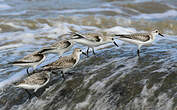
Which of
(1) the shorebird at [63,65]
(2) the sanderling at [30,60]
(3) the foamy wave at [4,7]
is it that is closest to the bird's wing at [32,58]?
(2) the sanderling at [30,60]

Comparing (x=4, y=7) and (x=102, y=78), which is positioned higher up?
(x=102, y=78)

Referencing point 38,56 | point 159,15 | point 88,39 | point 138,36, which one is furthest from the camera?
point 159,15

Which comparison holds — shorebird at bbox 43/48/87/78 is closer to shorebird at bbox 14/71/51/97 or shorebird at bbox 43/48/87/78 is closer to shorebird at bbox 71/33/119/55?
shorebird at bbox 14/71/51/97

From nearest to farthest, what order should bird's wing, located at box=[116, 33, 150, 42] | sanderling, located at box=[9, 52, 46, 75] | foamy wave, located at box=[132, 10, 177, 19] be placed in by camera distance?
sanderling, located at box=[9, 52, 46, 75] → bird's wing, located at box=[116, 33, 150, 42] → foamy wave, located at box=[132, 10, 177, 19]

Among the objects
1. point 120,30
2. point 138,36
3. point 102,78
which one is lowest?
point 120,30

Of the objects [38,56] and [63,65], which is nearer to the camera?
[63,65]

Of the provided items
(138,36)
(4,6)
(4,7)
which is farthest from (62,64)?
(4,6)

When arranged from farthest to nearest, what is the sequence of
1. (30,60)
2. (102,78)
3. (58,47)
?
(58,47)
(30,60)
(102,78)

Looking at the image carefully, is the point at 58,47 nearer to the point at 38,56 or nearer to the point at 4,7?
the point at 38,56

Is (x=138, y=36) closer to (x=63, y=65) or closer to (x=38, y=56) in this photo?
(x=63, y=65)

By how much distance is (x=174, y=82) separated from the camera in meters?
5.80

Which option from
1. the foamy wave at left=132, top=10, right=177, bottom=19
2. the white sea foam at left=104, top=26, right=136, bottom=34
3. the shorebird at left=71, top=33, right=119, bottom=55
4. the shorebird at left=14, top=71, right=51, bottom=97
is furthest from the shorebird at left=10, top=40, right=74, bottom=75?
the foamy wave at left=132, top=10, right=177, bottom=19

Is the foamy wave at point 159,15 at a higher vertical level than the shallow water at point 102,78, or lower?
lower

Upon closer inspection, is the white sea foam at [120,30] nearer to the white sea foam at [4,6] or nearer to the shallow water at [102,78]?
the shallow water at [102,78]
